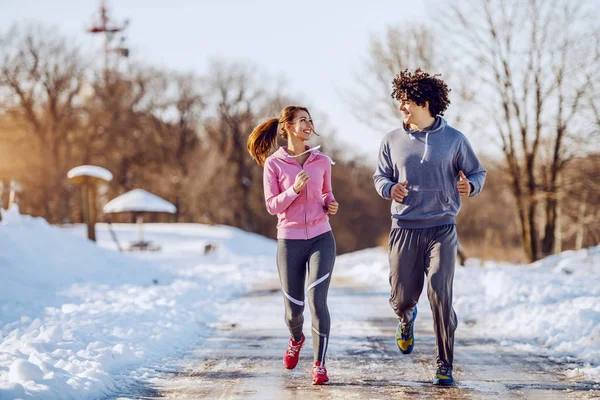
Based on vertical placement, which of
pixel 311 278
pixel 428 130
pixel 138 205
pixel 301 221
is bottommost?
pixel 311 278

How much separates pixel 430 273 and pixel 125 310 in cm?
484

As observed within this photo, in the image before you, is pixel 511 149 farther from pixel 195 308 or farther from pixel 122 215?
pixel 122 215

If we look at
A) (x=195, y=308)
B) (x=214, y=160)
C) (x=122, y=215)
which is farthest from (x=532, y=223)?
(x=122, y=215)

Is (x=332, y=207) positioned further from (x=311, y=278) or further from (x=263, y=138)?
(x=263, y=138)

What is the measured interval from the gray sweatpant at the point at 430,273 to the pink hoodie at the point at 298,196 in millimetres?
600

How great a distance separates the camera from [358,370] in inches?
209

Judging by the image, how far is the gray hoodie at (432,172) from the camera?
4906 mm

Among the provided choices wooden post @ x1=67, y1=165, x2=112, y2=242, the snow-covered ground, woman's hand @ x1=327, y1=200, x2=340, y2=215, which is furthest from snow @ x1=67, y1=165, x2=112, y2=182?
woman's hand @ x1=327, y1=200, x2=340, y2=215

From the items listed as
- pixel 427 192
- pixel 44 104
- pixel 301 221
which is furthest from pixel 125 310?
pixel 44 104

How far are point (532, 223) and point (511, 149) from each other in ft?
8.69

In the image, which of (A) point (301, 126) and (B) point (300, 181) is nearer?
(B) point (300, 181)

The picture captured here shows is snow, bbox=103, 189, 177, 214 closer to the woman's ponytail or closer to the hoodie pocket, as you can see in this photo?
the woman's ponytail

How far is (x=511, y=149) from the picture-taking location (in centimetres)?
2112

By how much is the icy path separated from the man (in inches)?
17.2
